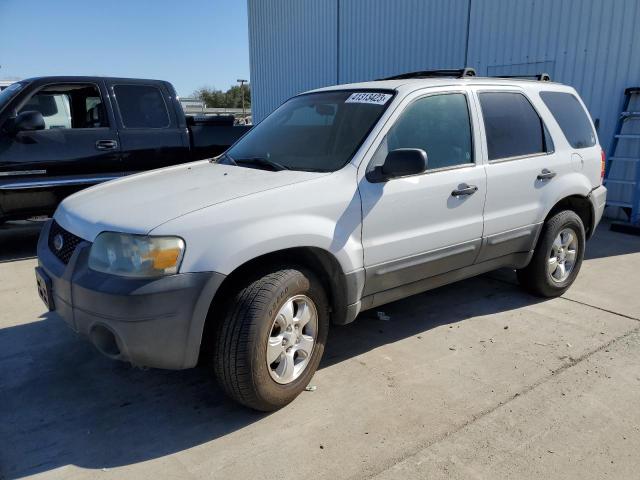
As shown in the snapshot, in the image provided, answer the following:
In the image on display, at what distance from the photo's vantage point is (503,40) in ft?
30.4

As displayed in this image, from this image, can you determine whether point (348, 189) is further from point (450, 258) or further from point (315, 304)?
point (450, 258)

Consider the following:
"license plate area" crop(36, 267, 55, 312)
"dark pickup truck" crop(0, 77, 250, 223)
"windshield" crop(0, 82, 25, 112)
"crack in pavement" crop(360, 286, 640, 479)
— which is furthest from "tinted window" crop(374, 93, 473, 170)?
"windshield" crop(0, 82, 25, 112)

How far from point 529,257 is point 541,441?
1.96 metres

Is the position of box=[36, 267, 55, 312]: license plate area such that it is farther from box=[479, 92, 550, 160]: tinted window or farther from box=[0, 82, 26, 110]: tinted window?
box=[0, 82, 26, 110]: tinted window

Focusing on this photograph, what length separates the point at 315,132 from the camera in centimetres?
364

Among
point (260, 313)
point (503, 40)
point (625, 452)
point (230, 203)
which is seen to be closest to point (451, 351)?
point (625, 452)

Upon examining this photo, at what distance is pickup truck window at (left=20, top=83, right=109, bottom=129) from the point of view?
6.05 metres

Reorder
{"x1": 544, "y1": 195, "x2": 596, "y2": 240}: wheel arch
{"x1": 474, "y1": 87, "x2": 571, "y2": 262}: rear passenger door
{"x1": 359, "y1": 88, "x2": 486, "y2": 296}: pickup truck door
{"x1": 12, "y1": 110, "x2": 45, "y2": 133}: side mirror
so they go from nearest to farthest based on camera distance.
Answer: {"x1": 359, "y1": 88, "x2": 486, "y2": 296}: pickup truck door, {"x1": 474, "y1": 87, "x2": 571, "y2": 262}: rear passenger door, {"x1": 544, "y1": 195, "x2": 596, "y2": 240}: wheel arch, {"x1": 12, "y1": 110, "x2": 45, "y2": 133}: side mirror

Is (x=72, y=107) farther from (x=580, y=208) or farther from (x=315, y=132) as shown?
(x=580, y=208)

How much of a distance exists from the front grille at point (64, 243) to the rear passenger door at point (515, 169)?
9.00 ft

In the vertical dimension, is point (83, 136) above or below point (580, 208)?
above

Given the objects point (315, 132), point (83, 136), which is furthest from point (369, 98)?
point (83, 136)

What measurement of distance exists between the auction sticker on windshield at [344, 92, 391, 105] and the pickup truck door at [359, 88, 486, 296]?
144 millimetres

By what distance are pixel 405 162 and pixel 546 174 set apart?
1.78 metres
